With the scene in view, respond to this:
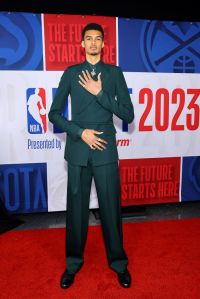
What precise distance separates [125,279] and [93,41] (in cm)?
146

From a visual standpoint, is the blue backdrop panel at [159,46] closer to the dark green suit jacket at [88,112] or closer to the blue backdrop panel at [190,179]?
the blue backdrop panel at [190,179]

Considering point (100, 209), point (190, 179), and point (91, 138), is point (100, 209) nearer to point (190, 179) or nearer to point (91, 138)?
point (91, 138)

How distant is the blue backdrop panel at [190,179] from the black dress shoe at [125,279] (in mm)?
1601

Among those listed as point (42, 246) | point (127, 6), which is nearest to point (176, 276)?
point (42, 246)

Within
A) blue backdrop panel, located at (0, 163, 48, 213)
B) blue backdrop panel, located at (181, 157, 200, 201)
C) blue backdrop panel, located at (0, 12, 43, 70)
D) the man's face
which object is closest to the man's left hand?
the man's face

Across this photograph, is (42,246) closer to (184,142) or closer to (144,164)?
(144,164)

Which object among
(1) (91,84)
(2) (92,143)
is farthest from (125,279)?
(1) (91,84)

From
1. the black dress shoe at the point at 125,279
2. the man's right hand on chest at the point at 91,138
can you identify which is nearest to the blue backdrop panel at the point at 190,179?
the black dress shoe at the point at 125,279

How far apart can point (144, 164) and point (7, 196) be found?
1.43 meters

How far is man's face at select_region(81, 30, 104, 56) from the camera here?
69.2 inches

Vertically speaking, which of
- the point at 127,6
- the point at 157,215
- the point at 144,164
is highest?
the point at 127,6

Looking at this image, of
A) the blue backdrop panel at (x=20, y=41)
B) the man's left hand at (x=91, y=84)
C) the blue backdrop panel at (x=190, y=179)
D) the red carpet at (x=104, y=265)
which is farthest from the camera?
the blue backdrop panel at (x=190, y=179)

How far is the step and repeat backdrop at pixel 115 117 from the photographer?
2832mm

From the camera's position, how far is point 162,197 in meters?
3.27
